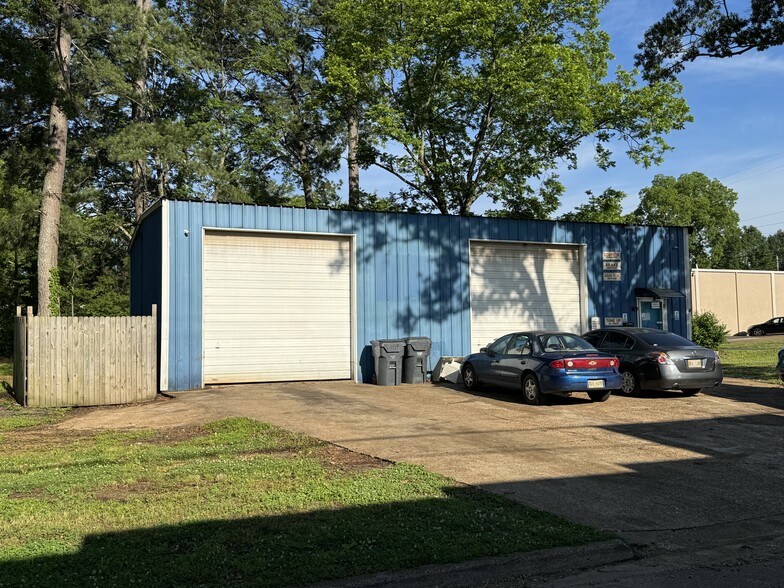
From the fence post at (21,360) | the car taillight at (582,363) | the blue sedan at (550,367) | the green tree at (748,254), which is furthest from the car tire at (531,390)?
the green tree at (748,254)

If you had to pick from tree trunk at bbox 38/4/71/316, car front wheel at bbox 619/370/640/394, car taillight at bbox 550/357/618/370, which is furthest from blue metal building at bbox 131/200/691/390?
tree trunk at bbox 38/4/71/316

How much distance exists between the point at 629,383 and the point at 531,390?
2.55 meters

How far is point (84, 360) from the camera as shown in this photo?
13961 mm

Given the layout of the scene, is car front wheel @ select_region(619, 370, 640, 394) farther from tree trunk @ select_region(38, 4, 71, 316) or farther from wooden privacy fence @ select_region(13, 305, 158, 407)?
tree trunk @ select_region(38, 4, 71, 316)

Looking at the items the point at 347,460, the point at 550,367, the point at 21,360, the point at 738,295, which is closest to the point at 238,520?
the point at 347,460

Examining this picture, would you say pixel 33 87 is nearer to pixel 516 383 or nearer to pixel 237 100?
pixel 237 100

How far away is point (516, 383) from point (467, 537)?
9.08 meters

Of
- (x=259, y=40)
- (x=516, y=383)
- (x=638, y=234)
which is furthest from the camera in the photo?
(x=259, y=40)

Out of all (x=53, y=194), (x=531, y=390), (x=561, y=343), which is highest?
(x=53, y=194)

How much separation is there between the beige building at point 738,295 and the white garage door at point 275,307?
40.8 metres

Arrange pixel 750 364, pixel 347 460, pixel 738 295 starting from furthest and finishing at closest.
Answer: pixel 738 295 < pixel 750 364 < pixel 347 460

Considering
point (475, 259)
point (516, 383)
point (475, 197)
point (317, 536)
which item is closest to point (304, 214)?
point (475, 259)

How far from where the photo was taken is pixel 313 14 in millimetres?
37219

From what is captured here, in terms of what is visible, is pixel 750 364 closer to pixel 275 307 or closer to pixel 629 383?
pixel 629 383
